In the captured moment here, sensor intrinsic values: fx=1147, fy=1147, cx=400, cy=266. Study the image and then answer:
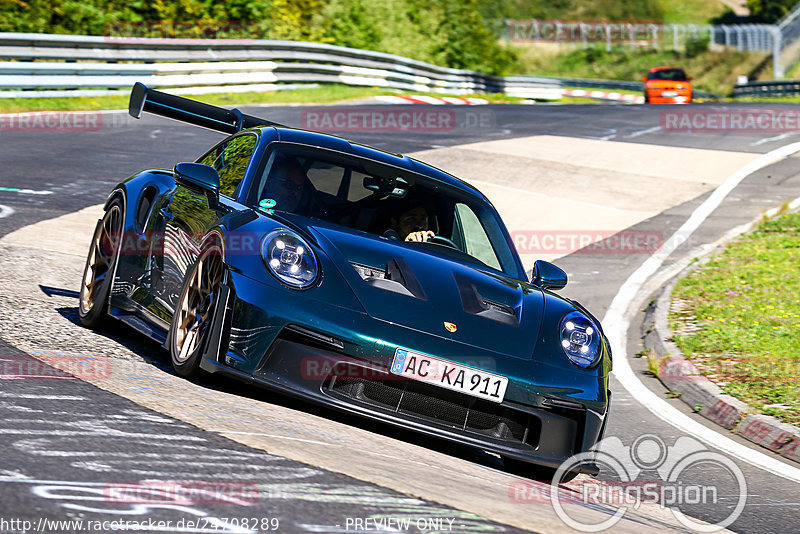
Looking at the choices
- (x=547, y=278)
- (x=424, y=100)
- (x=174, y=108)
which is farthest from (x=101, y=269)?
(x=424, y=100)

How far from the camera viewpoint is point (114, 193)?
286 inches

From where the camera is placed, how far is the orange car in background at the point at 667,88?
36.6 m

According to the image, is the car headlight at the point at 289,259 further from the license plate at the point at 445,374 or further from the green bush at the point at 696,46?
the green bush at the point at 696,46

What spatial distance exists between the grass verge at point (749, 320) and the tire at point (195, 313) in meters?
3.82

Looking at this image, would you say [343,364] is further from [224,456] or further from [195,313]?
[224,456]

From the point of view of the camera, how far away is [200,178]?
5891mm

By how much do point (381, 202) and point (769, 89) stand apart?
123ft

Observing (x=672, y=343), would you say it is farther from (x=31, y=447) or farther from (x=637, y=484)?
(x=31, y=447)

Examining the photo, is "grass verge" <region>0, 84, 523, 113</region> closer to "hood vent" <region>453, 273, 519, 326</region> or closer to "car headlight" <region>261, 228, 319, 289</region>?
"car headlight" <region>261, 228, 319, 289</region>

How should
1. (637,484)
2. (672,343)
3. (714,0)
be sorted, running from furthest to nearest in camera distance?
1. (714,0)
2. (672,343)
3. (637,484)

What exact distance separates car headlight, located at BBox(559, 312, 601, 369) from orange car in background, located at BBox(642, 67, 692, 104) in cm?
3195

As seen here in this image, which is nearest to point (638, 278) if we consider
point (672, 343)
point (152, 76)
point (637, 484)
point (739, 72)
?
point (672, 343)

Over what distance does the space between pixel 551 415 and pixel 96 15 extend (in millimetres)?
23510

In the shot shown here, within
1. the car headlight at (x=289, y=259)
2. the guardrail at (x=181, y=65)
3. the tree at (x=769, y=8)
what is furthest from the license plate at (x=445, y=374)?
the tree at (x=769, y=8)
